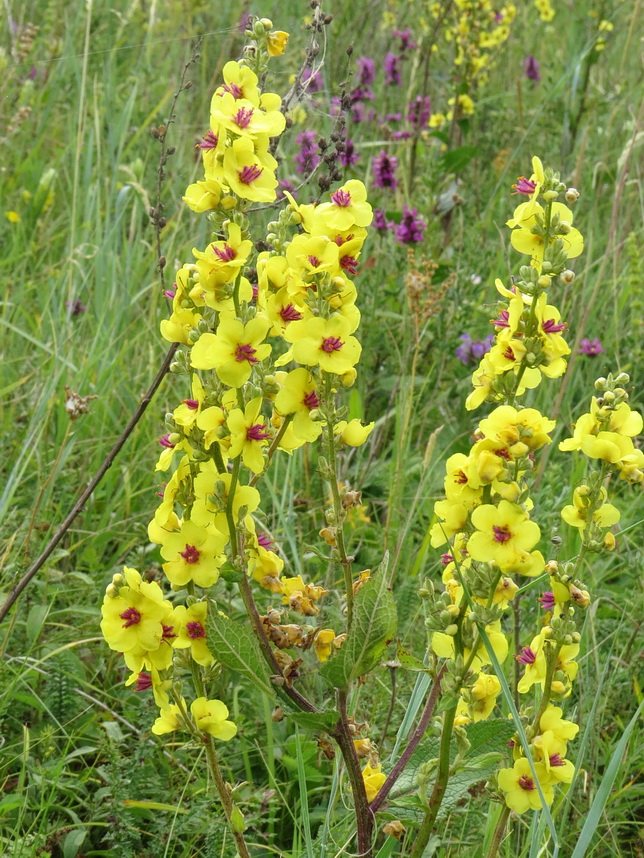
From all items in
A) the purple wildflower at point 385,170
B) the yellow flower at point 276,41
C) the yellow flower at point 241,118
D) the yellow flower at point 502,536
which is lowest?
the yellow flower at point 502,536

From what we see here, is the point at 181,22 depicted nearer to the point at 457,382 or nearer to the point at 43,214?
the point at 43,214

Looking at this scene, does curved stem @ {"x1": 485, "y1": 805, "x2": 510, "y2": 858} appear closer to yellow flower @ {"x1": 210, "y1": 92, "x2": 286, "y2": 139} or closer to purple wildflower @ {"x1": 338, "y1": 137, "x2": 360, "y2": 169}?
yellow flower @ {"x1": 210, "y1": 92, "x2": 286, "y2": 139}

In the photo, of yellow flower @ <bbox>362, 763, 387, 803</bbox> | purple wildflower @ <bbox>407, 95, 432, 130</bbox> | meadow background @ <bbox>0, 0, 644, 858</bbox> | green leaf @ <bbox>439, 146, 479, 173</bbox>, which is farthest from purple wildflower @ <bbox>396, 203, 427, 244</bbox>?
yellow flower @ <bbox>362, 763, 387, 803</bbox>

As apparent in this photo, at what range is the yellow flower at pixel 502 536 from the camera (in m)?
0.92

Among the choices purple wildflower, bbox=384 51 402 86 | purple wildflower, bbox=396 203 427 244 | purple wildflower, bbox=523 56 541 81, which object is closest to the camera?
purple wildflower, bbox=396 203 427 244

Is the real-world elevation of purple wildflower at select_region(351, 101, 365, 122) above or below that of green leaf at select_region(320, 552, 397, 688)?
above

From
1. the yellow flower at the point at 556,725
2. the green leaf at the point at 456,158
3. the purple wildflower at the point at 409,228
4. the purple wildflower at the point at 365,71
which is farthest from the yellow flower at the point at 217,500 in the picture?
the purple wildflower at the point at 365,71

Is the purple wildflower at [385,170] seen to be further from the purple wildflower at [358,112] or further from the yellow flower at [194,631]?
the yellow flower at [194,631]

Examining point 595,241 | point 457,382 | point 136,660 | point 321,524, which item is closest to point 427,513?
point 321,524

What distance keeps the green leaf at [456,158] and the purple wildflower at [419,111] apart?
0.15 metres

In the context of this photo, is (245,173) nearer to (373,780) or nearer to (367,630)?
(367,630)

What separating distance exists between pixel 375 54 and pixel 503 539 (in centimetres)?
436

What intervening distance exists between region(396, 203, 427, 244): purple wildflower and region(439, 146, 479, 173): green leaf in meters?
0.40

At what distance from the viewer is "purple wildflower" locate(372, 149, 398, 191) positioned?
311 cm
